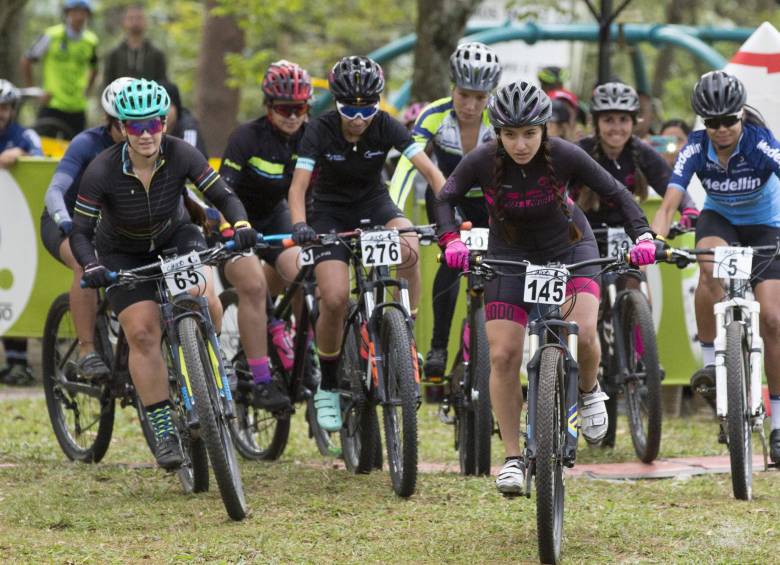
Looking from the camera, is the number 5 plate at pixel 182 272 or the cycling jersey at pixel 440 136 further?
the cycling jersey at pixel 440 136

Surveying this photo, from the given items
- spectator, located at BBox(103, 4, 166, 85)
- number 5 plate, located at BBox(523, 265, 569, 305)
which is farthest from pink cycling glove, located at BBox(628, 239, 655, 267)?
spectator, located at BBox(103, 4, 166, 85)

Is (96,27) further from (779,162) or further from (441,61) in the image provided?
(779,162)

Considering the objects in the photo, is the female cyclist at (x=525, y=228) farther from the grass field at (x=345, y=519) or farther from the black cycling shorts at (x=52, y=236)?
the black cycling shorts at (x=52, y=236)

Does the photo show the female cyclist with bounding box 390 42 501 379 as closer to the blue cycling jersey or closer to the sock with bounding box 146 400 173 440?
the blue cycling jersey

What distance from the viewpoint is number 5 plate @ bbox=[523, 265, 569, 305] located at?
21.9ft

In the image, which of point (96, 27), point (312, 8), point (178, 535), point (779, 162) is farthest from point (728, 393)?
point (96, 27)

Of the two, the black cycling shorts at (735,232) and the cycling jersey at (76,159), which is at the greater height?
the cycling jersey at (76,159)

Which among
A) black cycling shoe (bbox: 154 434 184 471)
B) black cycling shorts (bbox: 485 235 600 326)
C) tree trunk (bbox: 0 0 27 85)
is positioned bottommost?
black cycling shoe (bbox: 154 434 184 471)

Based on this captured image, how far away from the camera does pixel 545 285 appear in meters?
6.68

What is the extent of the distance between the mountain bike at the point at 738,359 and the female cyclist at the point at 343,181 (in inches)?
66.5

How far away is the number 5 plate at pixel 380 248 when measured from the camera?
807cm

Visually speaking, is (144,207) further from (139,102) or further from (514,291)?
(514,291)

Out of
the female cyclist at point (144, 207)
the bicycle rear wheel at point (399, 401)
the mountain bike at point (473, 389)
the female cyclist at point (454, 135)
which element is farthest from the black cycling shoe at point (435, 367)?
the female cyclist at point (144, 207)

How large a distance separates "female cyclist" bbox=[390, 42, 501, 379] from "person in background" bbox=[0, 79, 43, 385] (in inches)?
177
